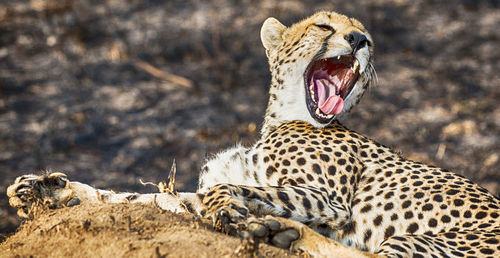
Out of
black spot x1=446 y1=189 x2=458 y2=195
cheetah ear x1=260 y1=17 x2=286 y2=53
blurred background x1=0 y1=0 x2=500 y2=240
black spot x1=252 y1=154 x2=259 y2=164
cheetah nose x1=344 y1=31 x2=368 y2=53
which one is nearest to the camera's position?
black spot x1=446 y1=189 x2=458 y2=195

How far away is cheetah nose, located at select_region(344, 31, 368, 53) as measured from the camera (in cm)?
387

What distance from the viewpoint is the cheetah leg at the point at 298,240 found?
2.63 metres

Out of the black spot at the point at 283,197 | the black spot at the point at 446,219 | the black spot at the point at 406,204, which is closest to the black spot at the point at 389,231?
the black spot at the point at 406,204

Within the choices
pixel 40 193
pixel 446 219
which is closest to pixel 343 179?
pixel 446 219

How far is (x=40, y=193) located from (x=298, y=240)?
1.27 m

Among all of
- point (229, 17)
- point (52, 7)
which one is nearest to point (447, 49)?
point (229, 17)

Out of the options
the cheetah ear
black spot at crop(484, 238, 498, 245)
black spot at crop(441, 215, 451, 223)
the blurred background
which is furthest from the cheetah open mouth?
the blurred background

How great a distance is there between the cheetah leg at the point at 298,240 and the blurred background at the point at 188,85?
293 centimetres

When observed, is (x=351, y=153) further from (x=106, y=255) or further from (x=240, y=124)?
(x=240, y=124)

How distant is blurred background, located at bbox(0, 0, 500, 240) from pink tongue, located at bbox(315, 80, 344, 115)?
6.76 feet

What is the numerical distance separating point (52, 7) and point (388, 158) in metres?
6.12

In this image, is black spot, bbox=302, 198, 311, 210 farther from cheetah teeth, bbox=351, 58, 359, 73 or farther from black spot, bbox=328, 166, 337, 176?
cheetah teeth, bbox=351, 58, 359, 73

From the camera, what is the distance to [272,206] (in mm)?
3055

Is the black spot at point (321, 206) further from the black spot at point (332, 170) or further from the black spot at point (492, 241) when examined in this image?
the black spot at point (492, 241)
